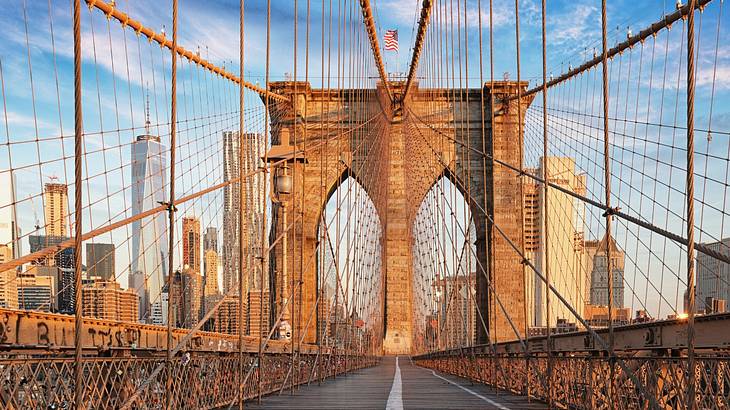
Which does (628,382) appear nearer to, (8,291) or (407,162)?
(8,291)

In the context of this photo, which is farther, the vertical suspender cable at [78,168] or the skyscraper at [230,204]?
the skyscraper at [230,204]

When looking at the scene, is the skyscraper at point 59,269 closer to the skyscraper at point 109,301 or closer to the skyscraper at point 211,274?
the skyscraper at point 109,301

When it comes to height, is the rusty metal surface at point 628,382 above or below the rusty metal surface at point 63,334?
below

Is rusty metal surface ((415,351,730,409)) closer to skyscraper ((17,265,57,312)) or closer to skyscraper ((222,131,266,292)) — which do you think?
skyscraper ((17,265,57,312))

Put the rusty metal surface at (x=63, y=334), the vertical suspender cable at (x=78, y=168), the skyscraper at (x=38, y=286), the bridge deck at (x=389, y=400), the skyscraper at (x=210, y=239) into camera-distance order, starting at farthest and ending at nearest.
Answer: the skyscraper at (x=210, y=239) → the skyscraper at (x=38, y=286) → the bridge deck at (x=389, y=400) → the rusty metal surface at (x=63, y=334) → the vertical suspender cable at (x=78, y=168)

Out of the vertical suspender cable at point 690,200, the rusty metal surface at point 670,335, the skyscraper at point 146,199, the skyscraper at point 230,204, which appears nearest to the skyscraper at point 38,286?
the skyscraper at point 146,199

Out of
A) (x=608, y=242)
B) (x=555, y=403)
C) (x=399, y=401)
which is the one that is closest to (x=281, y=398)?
(x=399, y=401)
